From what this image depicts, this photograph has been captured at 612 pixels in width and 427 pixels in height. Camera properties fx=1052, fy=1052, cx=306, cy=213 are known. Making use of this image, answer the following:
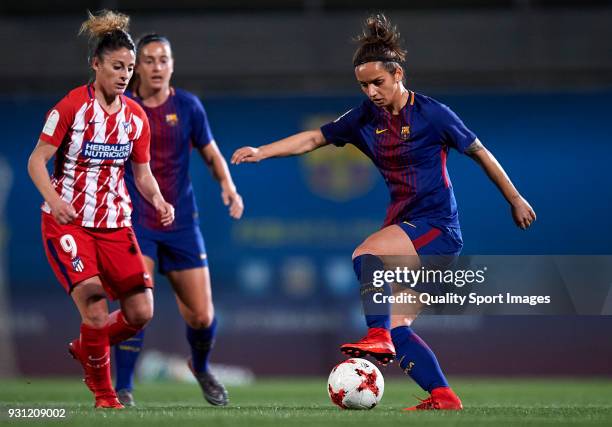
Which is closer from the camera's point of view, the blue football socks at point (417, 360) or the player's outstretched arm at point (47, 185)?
the player's outstretched arm at point (47, 185)

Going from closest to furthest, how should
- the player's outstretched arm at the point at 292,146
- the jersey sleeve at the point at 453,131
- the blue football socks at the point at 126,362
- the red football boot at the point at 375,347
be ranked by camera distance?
the red football boot at the point at 375,347 < the jersey sleeve at the point at 453,131 < the player's outstretched arm at the point at 292,146 < the blue football socks at the point at 126,362

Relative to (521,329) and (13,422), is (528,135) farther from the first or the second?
(13,422)

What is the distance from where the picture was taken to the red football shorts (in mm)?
5160

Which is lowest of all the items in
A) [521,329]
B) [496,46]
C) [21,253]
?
[521,329]

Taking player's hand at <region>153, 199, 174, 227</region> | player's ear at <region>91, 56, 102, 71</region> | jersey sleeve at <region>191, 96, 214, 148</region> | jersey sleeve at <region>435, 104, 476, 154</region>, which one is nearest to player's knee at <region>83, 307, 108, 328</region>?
player's hand at <region>153, 199, 174, 227</region>

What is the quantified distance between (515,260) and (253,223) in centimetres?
512

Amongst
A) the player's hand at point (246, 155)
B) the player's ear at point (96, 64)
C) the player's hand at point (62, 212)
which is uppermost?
the player's ear at point (96, 64)

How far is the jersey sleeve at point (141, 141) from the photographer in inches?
214

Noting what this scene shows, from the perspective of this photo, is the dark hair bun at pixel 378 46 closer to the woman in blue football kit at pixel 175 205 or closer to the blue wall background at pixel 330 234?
the woman in blue football kit at pixel 175 205

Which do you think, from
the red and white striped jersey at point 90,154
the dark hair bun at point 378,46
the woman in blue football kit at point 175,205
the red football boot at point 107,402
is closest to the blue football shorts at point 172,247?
the woman in blue football kit at point 175,205

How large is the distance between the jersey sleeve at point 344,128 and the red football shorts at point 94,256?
3.83 ft

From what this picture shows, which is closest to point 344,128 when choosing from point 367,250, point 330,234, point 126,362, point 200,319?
point 367,250

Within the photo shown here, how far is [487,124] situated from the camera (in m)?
10.8

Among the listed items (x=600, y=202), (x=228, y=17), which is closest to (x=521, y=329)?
(x=600, y=202)
